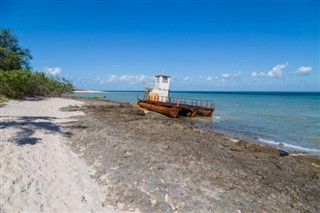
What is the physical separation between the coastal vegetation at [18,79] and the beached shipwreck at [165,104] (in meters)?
14.7

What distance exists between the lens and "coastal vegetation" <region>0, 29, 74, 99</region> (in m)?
25.7

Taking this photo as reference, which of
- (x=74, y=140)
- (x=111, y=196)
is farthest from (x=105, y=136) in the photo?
(x=111, y=196)

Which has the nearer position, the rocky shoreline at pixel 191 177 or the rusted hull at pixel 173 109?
the rocky shoreline at pixel 191 177

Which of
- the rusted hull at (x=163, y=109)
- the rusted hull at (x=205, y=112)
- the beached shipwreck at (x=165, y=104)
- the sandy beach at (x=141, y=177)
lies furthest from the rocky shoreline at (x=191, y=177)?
the rusted hull at (x=205, y=112)

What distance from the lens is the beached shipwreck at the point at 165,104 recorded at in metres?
27.1

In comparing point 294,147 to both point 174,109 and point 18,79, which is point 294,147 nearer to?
point 174,109

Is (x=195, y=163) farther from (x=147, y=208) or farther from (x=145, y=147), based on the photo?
(x=147, y=208)

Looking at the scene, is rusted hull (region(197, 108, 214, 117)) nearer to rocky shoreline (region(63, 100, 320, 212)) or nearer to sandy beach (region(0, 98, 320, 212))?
rocky shoreline (region(63, 100, 320, 212))

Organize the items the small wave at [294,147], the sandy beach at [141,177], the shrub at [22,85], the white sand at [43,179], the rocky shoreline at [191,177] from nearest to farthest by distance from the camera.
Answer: the white sand at [43,179], the sandy beach at [141,177], the rocky shoreline at [191,177], the small wave at [294,147], the shrub at [22,85]

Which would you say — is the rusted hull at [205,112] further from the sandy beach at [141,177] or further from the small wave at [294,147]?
the sandy beach at [141,177]

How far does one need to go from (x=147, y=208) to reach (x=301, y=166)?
710cm

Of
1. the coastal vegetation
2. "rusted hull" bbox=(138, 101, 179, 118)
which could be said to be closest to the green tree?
the coastal vegetation

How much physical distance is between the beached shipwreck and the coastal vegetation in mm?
14686

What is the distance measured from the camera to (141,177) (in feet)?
21.0
